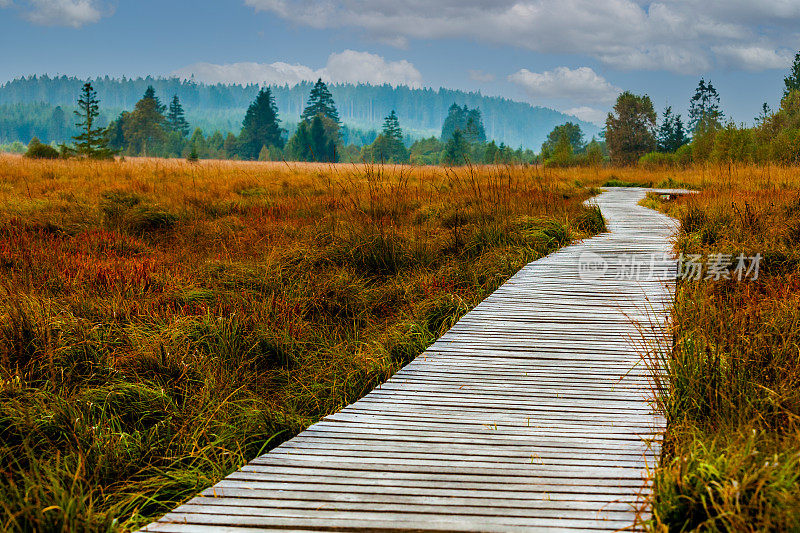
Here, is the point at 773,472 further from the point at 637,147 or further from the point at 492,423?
the point at 637,147

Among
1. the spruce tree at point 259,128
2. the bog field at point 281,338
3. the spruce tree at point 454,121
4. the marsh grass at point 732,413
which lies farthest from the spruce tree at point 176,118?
the marsh grass at point 732,413

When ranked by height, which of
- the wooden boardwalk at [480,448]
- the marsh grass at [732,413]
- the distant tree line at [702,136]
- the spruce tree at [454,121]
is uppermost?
the spruce tree at [454,121]

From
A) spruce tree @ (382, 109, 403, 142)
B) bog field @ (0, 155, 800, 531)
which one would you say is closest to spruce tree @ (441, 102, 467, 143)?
spruce tree @ (382, 109, 403, 142)

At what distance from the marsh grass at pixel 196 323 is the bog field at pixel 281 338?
2cm

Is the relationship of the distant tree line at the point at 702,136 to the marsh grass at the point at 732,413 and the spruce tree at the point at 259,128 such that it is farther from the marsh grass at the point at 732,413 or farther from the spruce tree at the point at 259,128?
the spruce tree at the point at 259,128

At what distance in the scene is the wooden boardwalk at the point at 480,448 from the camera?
74.4 inches

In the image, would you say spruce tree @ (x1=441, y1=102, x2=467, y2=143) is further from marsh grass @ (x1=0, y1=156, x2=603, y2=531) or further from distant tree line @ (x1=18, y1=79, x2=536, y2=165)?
marsh grass @ (x1=0, y1=156, x2=603, y2=531)

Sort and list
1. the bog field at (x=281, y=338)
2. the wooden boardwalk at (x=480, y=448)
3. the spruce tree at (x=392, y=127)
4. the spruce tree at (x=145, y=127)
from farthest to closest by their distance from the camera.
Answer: the spruce tree at (x=392, y=127)
the spruce tree at (x=145, y=127)
the bog field at (x=281, y=338)
the wooden boardwalk at (x=480, y=448)

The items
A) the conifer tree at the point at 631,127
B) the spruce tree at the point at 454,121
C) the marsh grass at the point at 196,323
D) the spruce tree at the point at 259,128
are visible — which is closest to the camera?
the marsh grass at the point at 196,323

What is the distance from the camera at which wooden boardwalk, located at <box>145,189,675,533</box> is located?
189cm

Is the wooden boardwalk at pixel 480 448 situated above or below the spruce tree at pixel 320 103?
below

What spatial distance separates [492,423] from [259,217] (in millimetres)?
7124

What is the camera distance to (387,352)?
3748 millimetres

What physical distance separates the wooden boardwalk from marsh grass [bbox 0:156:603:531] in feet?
1.29
